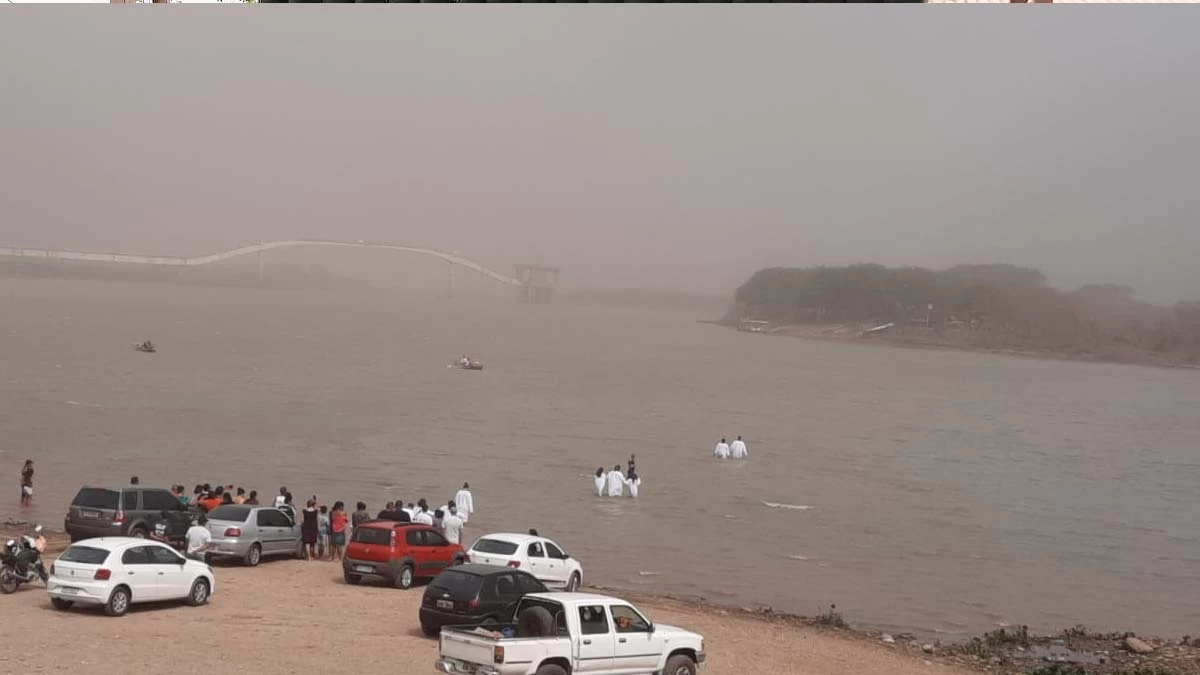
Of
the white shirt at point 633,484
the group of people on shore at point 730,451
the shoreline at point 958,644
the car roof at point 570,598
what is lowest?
the group of people on shore at point 730,451

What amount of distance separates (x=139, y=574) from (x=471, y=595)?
3622mm

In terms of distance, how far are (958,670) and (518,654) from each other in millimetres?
7820

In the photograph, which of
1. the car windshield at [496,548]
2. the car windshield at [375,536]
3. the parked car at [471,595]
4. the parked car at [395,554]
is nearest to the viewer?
the parked car at [471,595]

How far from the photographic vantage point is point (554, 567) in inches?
668

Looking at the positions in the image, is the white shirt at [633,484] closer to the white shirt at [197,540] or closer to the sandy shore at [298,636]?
the sandy shore at [298,636]

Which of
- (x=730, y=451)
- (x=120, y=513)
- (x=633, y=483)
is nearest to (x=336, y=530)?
(x=120, y=513)

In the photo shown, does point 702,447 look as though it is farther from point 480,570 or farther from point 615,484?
point 480,570

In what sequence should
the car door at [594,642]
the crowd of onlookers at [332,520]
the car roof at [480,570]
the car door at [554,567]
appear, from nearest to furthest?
the car door at [594,642] < the car roof at [480,570] < the car door at [554,567] < the crowd of onlookers at [332,520]

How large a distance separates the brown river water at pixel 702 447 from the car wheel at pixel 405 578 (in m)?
5.62

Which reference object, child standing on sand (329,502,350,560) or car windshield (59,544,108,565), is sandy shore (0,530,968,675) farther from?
child standing on sand (329,502,350,560)

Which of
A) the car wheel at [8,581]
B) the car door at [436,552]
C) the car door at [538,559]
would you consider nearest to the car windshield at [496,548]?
the car door at [538,559]

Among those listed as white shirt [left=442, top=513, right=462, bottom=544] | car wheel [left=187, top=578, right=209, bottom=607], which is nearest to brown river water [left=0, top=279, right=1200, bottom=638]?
white shirt [left=442, top=513, right=462, bottom=544]

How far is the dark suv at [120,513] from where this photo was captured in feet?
56.9

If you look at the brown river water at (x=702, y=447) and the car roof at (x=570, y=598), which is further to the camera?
the brown river water at (x=702, y=447)
